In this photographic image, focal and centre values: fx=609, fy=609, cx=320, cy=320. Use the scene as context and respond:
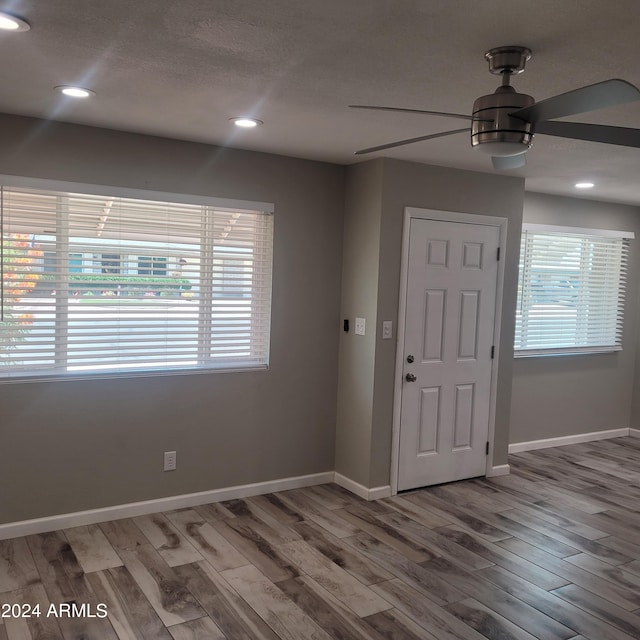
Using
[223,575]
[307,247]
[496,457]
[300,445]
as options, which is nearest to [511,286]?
[496,457]

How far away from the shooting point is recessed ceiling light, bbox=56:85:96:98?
8.78 ft

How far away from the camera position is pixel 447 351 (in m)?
4.39

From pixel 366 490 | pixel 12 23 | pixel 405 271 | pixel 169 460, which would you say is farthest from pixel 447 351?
pixel 12 23

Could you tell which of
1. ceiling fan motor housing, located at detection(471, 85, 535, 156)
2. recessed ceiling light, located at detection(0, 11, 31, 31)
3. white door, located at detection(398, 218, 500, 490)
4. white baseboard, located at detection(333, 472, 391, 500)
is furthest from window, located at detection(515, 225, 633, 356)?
recessed ceiling light, located at detection(0, 11, 31, 31)

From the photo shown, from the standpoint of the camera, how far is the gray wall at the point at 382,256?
4.06 meters

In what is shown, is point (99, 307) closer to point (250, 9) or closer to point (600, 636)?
point (250, 9)

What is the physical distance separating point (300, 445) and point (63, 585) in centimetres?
184

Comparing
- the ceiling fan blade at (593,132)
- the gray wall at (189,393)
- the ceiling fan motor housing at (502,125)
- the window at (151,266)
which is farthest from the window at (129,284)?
the ceiling fan blade at (593,132)

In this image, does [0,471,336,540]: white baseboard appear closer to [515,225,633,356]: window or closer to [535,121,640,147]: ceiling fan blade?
[515,225,633,356]: window

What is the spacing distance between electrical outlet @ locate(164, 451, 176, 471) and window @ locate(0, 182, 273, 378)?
1.81 ft

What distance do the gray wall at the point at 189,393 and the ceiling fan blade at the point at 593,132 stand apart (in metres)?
2.44

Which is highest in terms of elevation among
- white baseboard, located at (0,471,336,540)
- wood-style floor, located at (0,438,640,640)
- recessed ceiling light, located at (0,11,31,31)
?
recessed ceiling light, located at (0,11,31,31)

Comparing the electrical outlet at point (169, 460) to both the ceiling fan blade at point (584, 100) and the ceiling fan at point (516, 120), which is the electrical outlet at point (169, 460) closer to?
the ceiling fan at point (516, 120)

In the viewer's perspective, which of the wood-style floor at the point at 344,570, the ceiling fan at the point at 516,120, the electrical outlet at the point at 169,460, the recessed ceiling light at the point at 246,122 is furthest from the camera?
the electrical outlet at the point at 169,460
